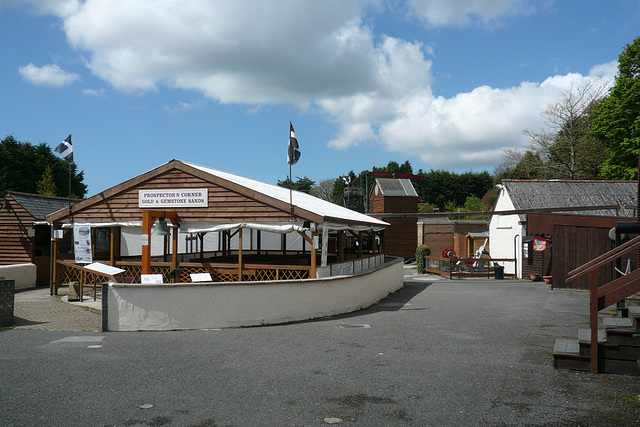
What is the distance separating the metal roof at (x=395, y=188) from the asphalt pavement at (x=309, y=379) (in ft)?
109

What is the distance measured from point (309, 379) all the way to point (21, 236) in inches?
701

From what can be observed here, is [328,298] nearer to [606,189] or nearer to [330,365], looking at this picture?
[330,365]

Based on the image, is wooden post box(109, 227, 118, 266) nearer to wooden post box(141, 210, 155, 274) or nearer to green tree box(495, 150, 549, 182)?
wooden post box(141, 210, 155, 274)

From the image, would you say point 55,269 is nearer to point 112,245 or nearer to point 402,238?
point 112,245

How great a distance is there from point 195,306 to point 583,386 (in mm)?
7383

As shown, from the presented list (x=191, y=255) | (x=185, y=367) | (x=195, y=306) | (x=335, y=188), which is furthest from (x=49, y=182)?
(x=335, y=188)

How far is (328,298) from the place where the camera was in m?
12.2

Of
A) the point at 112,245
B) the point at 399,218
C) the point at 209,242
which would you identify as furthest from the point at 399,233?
the point at 112,245

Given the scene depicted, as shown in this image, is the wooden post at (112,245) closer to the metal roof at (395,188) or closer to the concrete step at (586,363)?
the concrete step at (586,363)

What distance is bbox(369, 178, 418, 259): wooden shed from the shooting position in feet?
141

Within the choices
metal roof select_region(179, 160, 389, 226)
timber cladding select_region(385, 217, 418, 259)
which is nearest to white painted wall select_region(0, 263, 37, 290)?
metal roof select_region(179, 160, 389, 226)

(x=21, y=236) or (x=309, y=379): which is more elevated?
(x=21, y=236)

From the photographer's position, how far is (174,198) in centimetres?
1416

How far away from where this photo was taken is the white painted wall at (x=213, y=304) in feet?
33.8
